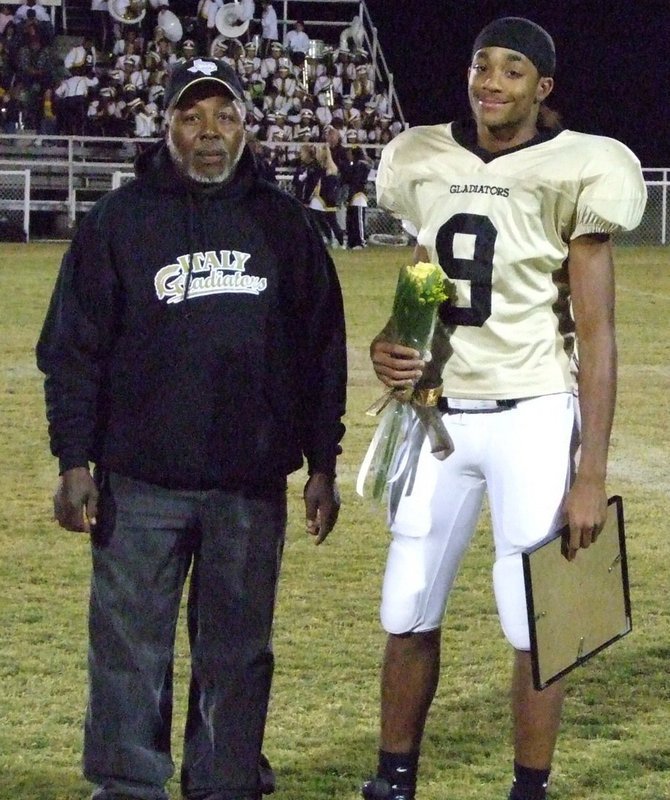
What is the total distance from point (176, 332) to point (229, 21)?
22.2m

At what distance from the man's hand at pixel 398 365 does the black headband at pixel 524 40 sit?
667 mm

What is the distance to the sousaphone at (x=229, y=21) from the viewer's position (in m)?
24.3

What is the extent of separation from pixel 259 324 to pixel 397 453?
0.44 m

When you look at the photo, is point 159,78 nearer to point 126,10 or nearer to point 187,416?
point 126,10

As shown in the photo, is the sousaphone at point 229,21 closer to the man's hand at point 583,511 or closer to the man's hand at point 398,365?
the man's hand at point 398,365

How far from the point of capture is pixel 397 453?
10.9ft

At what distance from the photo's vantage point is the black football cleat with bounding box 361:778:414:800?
131 inches

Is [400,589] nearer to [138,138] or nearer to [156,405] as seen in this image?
[156,405]

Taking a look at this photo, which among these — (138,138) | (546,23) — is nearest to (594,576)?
(138,138)

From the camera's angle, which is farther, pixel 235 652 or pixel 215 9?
pixel 215 9

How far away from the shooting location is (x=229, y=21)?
80.0 feet

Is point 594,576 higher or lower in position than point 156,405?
lower

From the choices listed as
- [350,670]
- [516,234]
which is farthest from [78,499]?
[350,670]

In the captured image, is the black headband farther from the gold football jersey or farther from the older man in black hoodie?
the older man in black hoodie
